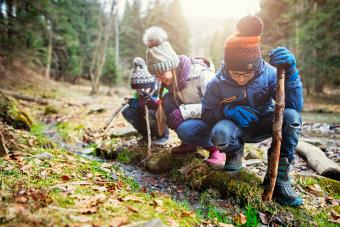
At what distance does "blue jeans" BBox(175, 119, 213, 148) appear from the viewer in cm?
403

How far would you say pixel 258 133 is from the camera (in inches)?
140

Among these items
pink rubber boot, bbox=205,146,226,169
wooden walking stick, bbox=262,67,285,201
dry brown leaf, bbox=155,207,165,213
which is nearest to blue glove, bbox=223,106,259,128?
wooden walking stick, bbox=262,67,285,201

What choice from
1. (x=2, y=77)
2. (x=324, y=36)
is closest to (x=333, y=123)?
(x=324, y=36)

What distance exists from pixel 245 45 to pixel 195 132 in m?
1.54

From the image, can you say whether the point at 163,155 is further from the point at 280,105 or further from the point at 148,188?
the point at 280,105

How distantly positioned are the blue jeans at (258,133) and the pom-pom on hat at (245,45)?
685 mm

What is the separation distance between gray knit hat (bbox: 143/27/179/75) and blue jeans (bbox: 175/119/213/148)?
871 millimetres

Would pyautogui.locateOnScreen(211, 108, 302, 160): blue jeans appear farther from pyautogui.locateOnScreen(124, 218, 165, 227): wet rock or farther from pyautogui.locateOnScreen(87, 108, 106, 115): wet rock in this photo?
pyautogui.locateOnScreen(87, 108, 106, 115): wet rock

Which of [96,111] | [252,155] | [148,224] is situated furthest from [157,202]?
[96,111]

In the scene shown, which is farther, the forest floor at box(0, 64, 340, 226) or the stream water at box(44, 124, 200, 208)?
the stream water at box(44, 124, 200, 208)

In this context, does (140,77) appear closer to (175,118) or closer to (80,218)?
(175,118)

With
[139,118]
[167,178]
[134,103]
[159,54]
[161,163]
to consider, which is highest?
[159,54]

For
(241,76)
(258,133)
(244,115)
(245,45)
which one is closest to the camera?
(245,45)

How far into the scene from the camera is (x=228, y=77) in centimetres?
336
